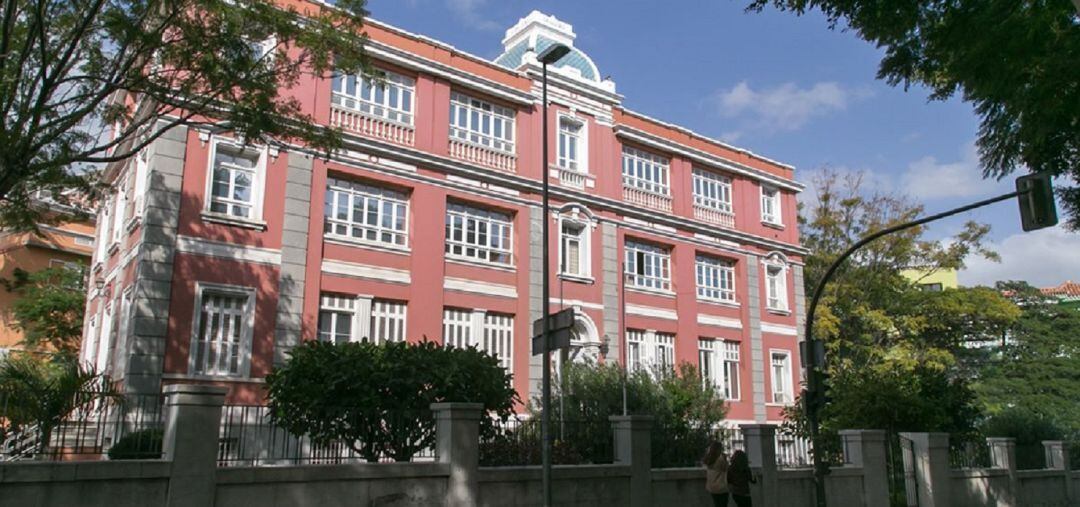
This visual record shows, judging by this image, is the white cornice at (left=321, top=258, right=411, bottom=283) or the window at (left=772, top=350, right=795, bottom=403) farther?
the window at (left=772, top=350, right=795, bottom=403)

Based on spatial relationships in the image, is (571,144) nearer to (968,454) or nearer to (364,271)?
(364,271)

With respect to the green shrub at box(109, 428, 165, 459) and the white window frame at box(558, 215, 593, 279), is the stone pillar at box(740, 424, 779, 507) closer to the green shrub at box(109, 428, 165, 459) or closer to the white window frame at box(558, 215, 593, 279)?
the green shrub at box(109, 428, 165, 459)

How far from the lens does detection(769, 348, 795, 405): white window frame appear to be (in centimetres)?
3188

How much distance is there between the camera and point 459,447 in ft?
40.9

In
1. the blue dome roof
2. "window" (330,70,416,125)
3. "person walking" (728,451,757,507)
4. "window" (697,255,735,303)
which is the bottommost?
"person walking" (728,451,757,507)

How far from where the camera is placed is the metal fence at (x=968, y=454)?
19.9 m

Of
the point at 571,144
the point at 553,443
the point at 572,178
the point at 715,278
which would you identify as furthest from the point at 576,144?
the point at 553,443

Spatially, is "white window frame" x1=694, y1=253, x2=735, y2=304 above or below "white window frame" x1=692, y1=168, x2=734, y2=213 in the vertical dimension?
below

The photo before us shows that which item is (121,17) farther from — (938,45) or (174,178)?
(938,45)

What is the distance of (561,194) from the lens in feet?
87.6

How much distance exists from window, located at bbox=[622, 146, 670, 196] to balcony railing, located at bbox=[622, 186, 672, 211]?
183mm

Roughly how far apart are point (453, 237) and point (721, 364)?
11.6 metres

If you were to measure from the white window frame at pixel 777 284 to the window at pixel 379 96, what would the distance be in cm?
1625

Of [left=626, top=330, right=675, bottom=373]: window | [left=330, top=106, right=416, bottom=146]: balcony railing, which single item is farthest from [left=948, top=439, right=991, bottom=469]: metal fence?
[left=330, top=106, right=416, bottom=146]: balcony railing
